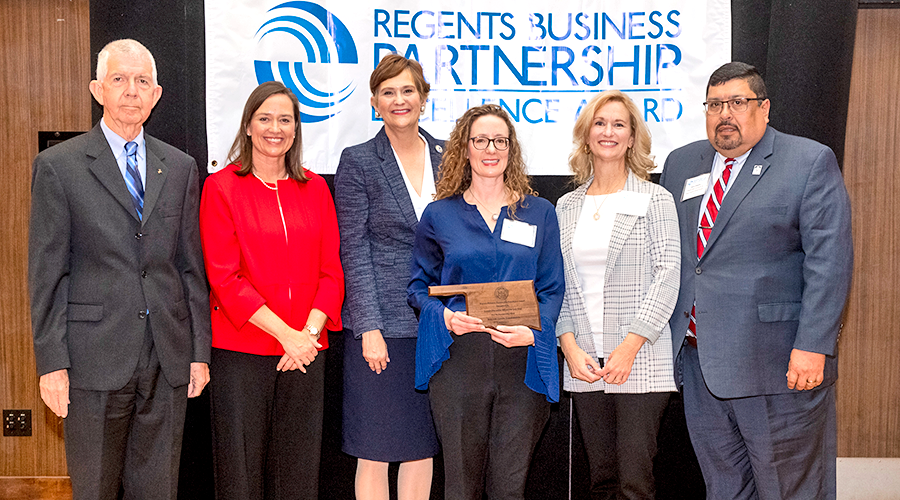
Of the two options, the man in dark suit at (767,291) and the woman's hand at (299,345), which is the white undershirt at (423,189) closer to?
the woman's hand at (299,345)

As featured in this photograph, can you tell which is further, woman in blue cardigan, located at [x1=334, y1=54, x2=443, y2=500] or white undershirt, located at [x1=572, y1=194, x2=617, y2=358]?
woman in blue cardigan, located at [x1=334, y1=54, x2=443, y2=500]

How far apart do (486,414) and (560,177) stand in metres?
1.57

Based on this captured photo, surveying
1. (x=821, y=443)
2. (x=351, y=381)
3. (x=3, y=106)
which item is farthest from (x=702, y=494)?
(x=3, y=106)

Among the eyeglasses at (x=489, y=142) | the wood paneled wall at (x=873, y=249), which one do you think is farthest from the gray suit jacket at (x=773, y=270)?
the wood paneled wall at (x=873, y=249)

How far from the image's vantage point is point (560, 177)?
3.36 meters

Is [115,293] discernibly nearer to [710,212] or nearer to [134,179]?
[134,179]

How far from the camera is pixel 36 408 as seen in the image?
3.86 metres

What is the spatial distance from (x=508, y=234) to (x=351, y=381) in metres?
0.94

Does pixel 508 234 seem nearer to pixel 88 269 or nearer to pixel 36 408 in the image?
pixel 88 269

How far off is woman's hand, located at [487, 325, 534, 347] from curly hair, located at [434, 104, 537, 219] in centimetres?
48

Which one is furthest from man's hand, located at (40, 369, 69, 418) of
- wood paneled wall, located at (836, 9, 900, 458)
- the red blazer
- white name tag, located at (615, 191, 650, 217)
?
wood paneled wall, located at (836, 9, 900, 458)

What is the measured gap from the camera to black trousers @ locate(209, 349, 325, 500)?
2.42 m

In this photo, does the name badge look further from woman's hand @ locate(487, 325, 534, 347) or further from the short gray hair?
the short gray hair

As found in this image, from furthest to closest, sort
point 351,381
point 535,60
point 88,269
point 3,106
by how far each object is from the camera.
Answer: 1. point 3,106
2. point 535,60
3. point 351,381
4. point 88,269
